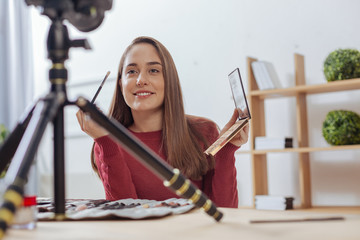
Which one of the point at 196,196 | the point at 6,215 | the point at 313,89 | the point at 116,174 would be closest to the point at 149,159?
the point at 196,196

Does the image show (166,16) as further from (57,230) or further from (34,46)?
(57,230)

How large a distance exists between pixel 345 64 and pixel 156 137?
1.25m

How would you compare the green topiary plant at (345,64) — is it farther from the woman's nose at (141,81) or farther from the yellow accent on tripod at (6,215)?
the yellow accent on tripod at (6,215)

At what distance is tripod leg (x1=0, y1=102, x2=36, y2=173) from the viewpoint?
0.61m

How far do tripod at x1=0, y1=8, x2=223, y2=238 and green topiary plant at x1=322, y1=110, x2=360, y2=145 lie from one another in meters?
1.89

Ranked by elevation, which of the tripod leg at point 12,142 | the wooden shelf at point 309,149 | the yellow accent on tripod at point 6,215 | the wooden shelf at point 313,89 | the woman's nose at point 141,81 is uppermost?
the woman's nose at point 141,81

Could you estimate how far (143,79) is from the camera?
1.55 m

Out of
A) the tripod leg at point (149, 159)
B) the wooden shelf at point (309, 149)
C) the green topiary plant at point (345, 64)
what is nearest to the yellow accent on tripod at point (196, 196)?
the tripod leg at point (149, 159)

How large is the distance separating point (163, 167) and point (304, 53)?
2366 mm

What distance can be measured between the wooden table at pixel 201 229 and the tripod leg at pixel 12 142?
98 mm

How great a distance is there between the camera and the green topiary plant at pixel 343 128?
2.31 m

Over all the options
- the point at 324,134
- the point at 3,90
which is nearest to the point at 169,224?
the point at 324,134

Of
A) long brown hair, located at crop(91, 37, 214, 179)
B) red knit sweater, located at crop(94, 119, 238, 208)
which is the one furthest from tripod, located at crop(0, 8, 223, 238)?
long brown hair, located at crop(91, 37, 214, 179)

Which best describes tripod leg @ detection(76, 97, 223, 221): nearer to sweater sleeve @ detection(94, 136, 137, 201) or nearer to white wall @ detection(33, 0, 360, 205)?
sweater sleeve @ detection(94, 136, 137, 201)
